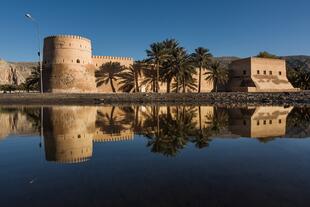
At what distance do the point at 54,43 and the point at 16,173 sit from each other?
119ft

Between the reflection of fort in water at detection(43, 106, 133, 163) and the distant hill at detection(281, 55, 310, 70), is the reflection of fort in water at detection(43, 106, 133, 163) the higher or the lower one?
the lower one

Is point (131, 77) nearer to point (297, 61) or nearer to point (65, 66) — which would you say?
point (65, 66)

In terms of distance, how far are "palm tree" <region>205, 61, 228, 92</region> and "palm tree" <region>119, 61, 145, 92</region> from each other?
36.1ft

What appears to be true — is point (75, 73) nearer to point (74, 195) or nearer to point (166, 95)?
point (166, 95)

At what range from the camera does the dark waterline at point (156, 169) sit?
3932mm

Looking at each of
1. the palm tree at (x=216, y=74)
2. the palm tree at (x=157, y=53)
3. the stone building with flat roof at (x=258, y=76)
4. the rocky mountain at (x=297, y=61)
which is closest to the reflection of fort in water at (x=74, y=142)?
the palm tree at (x=157, y=53)

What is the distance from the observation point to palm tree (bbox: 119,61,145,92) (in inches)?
1662

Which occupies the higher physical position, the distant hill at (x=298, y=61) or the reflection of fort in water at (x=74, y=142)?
the distant hill at (x=298, y=61)

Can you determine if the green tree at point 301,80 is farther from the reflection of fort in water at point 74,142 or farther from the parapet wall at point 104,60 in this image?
the reflection of fort in water at point 74,142

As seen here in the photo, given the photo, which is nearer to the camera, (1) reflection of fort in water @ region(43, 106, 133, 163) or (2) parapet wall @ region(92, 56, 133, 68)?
(1) reflection of fort in water @ region(43, 106, 133, 163)

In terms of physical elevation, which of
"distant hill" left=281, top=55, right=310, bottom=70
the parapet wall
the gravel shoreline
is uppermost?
"distant hill" left=281, top=55, right=310, bottom=70

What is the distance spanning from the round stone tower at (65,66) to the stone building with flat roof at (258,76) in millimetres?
24055

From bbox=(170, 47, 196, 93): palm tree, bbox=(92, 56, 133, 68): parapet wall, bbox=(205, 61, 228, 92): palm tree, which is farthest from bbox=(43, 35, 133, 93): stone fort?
bbox=(205, 61, 228, 92): palm tree

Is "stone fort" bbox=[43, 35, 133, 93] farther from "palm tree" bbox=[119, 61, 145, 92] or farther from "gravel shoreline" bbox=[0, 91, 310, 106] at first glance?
"palm tree" bbox=[119, 61, 145, 92]
